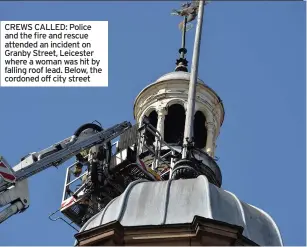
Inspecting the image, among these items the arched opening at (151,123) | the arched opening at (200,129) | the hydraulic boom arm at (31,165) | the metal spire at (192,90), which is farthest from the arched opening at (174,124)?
the metal spire at (192,90)

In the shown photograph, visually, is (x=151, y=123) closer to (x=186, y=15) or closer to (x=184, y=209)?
(x=186, y=15)

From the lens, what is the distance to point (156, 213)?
28.1 metres

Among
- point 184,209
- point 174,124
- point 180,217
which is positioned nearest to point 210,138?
point 174,124

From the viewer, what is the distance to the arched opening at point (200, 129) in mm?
45156

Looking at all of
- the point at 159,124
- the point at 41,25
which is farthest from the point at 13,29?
the point at 159,124

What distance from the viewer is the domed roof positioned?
2802 centimetres

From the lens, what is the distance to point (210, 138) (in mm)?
45125

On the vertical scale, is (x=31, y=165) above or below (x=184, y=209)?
above

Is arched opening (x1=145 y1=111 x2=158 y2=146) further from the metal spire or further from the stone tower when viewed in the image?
the stone tower

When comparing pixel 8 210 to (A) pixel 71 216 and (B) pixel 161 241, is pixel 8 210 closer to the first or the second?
(A) pixel 71 216

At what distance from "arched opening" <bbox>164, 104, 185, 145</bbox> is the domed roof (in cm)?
1445

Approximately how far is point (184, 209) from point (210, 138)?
17.2m

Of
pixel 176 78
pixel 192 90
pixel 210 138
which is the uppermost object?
pixel 176 78

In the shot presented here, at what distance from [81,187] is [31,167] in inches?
76.2
